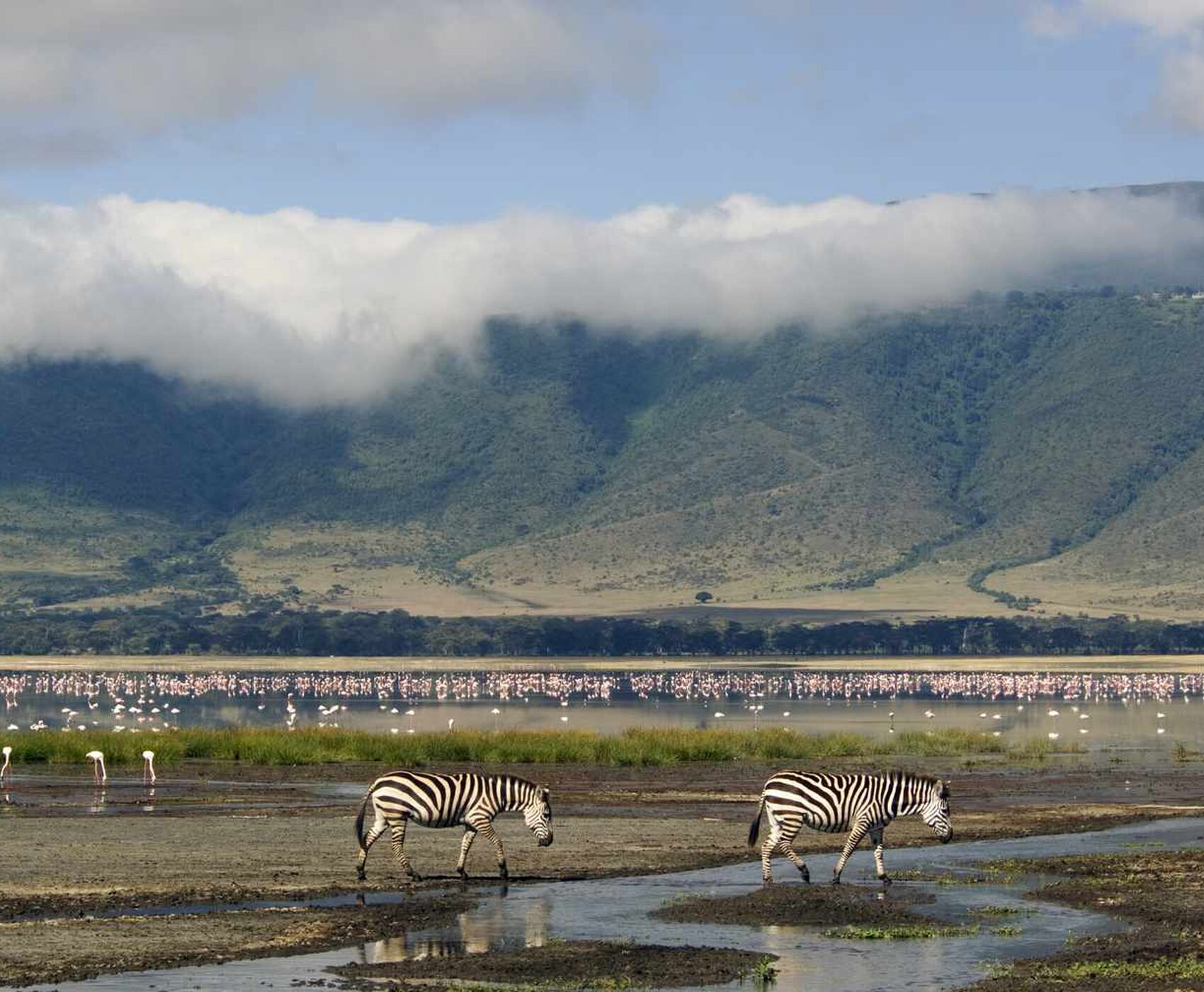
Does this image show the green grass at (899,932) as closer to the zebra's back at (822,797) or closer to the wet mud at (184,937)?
the zebra's back at (822,797)

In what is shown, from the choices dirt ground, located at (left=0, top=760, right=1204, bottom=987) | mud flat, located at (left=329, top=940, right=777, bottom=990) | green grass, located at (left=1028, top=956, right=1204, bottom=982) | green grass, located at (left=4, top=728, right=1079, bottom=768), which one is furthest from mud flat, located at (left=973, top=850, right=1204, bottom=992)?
green grass, located at (left=4, top=728, right=1079, bottom=768)

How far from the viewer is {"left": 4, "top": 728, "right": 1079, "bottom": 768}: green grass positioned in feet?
172

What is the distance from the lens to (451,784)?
27344 mm

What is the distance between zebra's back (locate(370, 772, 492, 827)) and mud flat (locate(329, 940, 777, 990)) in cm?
499

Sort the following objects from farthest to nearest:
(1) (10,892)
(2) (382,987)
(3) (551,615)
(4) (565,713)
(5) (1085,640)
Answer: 1. (3) (551,615)
2. (5) (1085,640)
3. (4) (565,713)
4. (1) (10,892)
5. (2) (382,987)

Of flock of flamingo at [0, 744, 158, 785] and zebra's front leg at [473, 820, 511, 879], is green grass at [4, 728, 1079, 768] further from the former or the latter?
Answer: zebra's front leg at [473, 820, 511, 879]

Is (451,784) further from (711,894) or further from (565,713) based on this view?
(565,713)

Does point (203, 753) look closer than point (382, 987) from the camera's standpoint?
No

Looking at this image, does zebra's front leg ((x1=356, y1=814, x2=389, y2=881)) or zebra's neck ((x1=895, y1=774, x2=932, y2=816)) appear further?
zebra's neck ((x1=895, y1=774, x2=932, y2=816))

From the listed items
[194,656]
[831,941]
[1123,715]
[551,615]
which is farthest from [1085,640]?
[831,941]

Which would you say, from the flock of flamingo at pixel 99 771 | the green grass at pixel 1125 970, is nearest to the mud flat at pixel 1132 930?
the green grass at pixel 1125 970

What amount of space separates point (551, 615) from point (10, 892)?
169334 millimetres

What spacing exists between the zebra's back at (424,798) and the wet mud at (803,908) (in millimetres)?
3147

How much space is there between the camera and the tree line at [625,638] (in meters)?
178
